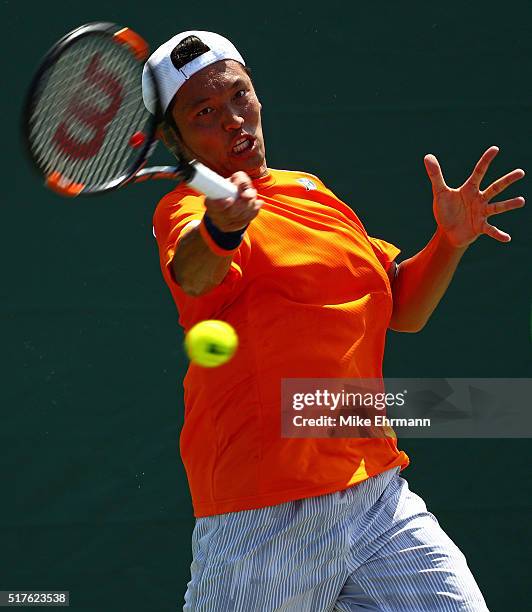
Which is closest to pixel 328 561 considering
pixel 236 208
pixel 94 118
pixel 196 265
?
pixel 196 265

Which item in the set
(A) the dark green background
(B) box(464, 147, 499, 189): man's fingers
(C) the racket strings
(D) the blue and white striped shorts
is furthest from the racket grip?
(A) the dark green background

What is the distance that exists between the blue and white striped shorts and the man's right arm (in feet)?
1.89

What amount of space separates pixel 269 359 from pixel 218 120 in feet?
2.04

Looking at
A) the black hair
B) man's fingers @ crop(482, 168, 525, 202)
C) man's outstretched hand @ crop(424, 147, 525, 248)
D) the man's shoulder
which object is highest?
the black hair

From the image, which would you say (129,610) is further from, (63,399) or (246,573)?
(246,573)

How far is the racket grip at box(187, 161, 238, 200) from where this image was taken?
2443mm

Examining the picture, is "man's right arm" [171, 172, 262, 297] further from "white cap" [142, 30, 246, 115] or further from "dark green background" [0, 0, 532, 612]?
"dark green background" [0, 0, 532, 612]

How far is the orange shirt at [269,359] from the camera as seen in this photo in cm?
280

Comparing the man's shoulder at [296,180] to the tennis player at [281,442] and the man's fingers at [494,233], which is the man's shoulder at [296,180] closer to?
the tennis player at [281,442]

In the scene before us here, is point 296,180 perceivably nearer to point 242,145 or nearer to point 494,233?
point 242,145

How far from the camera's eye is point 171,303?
14.3ft

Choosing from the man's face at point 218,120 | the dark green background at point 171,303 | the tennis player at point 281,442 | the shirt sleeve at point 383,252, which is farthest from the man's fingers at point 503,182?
the dark green background at point 171,303

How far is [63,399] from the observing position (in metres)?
4.29

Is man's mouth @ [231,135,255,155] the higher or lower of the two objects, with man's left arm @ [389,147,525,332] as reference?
higher
